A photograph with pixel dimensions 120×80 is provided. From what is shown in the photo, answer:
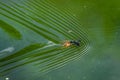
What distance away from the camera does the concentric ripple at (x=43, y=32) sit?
3.01 metres

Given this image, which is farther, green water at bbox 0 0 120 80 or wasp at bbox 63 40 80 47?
wasp at bbox 63 40 80 47

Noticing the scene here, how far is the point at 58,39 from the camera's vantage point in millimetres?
3168

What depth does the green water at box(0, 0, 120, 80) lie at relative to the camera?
2.99m

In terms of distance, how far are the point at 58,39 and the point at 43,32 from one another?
5.4 inches

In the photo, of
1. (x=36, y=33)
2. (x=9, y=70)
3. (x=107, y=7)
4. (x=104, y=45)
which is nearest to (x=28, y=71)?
(x=9, y=70)

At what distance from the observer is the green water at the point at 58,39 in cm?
299

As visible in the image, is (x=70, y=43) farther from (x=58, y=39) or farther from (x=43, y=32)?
(x=43, y=32)

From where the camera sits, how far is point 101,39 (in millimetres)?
3207

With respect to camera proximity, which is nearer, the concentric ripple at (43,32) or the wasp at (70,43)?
the concentric ripple at (43,32)

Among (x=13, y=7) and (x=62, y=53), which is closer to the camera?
(x=62, y=53)

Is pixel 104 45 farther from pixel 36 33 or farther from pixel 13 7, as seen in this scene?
pixel 13 7

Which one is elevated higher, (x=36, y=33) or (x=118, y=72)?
(x=36, y=33)

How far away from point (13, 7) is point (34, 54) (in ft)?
1.73

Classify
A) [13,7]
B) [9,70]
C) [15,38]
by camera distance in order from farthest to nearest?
1. [13,7]
2. [15,38]
3. [9,70]
